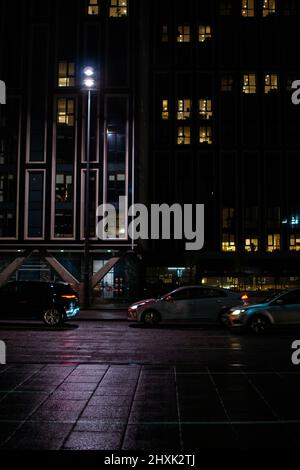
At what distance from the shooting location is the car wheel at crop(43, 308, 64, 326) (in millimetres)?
19016

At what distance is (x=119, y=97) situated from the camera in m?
36.0

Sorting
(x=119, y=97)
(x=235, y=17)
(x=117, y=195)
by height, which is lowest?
(x=117, y=195)

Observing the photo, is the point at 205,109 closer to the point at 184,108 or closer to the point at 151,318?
the point at 184,108

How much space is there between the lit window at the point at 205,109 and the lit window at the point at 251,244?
40.1 ft

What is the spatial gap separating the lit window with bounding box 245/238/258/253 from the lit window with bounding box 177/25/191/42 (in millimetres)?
20080

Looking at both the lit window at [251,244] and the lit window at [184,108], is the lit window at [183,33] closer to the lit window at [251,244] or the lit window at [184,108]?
the lit window at [184,108]

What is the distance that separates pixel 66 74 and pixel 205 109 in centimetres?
1661

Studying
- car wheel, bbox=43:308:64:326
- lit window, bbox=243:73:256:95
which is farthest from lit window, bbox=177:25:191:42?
car wheel, bbox=43:308:64:326

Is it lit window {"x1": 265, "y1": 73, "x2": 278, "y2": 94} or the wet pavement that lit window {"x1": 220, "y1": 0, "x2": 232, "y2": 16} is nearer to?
lit window {"x1": 265, "y1": 73, "x2": 278, "y2": 94}

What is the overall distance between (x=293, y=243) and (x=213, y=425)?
44.0 m

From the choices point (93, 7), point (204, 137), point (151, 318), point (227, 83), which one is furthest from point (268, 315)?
point (227, 83)

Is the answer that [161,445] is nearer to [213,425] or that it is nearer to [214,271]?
[213,425]

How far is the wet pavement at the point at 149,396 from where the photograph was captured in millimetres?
5730
